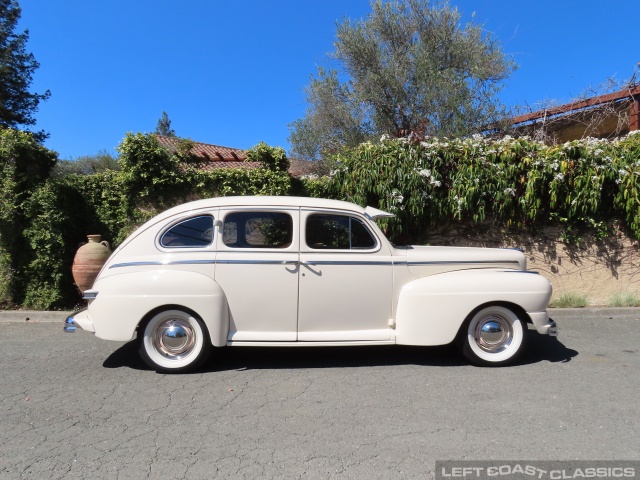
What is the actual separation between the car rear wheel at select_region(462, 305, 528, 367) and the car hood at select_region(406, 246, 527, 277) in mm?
522

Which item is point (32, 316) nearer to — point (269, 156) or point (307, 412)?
point (269, 156)

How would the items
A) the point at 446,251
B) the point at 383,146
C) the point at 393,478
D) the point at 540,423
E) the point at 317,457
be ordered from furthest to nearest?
the point at 383,146
the point at 446,251
the point at 540,423
the point at 317,457
the point at 393,478

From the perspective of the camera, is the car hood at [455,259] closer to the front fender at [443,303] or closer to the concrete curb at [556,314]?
the front fender at [443,303]

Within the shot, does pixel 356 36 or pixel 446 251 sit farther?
pixel 356 36

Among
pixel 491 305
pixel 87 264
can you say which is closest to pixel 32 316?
pixel 87 264

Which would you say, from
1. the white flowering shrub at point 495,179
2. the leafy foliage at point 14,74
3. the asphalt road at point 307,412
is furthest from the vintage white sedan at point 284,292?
the leafy foliage at point 14,74

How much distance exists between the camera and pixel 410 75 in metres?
12.4

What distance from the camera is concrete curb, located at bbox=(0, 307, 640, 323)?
696 centimetres

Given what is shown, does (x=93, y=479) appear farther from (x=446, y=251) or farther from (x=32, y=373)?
(x=446, y=251)

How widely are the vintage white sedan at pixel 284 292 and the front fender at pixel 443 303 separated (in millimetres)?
10

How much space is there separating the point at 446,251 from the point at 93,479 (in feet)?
12.6

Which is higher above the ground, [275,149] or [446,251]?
[275,149]

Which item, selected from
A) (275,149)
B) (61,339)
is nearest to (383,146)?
(275,149)

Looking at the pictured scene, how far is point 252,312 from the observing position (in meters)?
4.56
